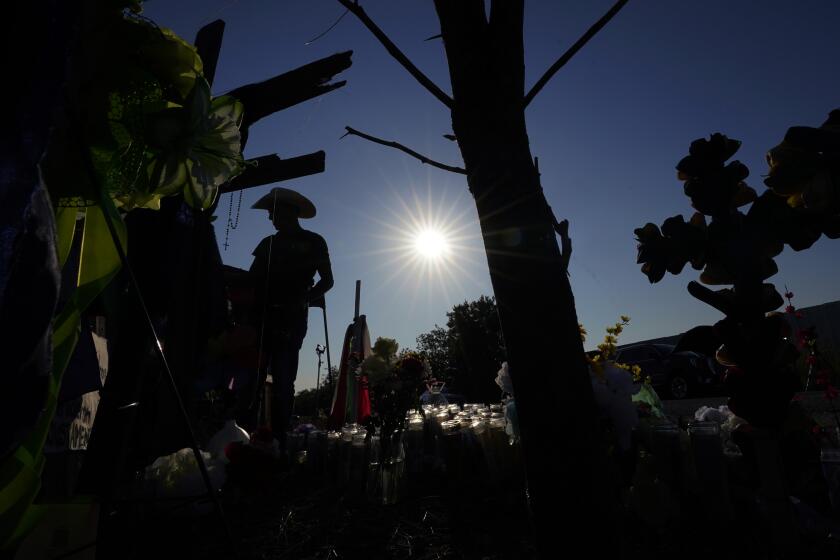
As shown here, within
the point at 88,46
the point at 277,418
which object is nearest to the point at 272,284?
the point at 277,418

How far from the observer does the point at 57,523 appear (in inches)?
43.6

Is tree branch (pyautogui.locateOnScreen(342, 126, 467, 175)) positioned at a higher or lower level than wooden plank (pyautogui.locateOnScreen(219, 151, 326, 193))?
lower

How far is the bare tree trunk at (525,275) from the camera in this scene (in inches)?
38.1

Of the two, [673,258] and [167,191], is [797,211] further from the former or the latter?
[167,191]

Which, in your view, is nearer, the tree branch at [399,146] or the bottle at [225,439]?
the tree branch at [399,146]

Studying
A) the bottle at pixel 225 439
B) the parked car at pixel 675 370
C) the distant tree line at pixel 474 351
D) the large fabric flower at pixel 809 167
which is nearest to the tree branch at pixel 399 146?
the large fabric flower at pixel 809 167

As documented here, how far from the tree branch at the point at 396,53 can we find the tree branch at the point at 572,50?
0.69 ft

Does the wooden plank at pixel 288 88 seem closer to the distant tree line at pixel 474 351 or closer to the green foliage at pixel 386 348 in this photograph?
the green foliage at pixel 386 348

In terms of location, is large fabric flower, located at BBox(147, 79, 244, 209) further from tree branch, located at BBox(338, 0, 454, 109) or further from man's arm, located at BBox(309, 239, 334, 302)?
man's arm, located at BBox(309, 239, 334, 302)

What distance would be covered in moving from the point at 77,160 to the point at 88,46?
235mm

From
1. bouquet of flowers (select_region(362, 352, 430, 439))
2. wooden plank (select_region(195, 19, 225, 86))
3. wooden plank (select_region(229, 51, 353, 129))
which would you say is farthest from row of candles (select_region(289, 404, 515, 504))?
wooden plank (select_region(195, 19, 225, 86))

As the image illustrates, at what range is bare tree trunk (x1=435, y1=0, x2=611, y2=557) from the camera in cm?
97

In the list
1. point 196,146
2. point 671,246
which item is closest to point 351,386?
point 671,246

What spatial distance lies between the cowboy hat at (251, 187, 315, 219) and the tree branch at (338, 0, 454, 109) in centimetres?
340
